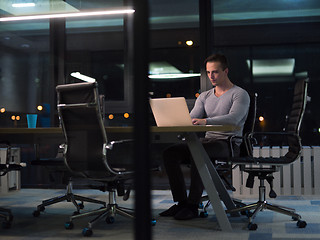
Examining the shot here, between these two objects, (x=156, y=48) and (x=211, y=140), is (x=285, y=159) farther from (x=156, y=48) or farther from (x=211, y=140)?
(x=156, y=48)

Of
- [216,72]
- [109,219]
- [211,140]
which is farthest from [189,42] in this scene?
[109,219]

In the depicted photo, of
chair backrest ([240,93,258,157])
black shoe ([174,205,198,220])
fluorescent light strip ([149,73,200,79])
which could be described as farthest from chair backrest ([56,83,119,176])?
fluorescent light strip ([149,73,200,79])

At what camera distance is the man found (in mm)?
3557

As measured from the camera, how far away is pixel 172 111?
10.8 ft

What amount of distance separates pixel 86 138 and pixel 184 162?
93cm

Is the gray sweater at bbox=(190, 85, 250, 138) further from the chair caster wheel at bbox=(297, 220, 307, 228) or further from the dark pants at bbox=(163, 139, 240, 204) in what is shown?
the chair caster wheel at bbox=(297, 220, 307, 228)

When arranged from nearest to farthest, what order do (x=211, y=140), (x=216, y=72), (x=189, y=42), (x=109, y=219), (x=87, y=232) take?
(x=87, y=232) < (x=109, y=219) < (x=211, y=140) < (x=216, y=72) < (x=189, y=42)

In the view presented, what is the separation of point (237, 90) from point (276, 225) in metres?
1.09

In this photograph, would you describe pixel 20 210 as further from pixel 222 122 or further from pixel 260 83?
pixel 260 83

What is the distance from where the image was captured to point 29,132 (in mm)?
3342

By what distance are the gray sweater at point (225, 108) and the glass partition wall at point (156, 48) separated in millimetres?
1658

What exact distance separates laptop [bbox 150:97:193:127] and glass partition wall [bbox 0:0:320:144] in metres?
2.35

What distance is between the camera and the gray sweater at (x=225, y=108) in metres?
3.57

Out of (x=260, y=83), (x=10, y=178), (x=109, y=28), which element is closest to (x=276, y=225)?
(x=10, y=178)
